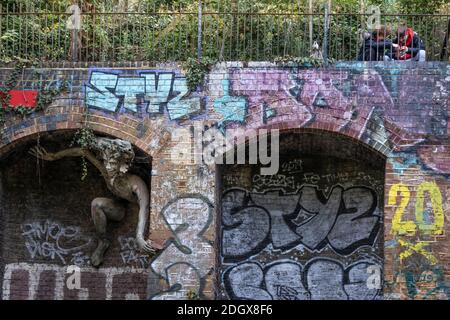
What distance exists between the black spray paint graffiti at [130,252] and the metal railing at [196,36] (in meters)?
2.92

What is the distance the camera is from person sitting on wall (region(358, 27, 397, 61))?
1159cm

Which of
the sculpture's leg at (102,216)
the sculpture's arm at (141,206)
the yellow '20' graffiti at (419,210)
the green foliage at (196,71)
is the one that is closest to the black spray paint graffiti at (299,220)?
the yellow '20' graffiti at (419,210)

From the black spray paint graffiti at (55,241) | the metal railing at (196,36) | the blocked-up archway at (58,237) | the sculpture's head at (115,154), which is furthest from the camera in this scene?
the black spray paint graffiti at (55,241)

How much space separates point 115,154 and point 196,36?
7.46 ft

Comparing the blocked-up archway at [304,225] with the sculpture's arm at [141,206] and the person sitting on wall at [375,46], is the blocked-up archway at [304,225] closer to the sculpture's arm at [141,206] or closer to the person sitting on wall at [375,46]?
the sculpture's arm at [141,206]

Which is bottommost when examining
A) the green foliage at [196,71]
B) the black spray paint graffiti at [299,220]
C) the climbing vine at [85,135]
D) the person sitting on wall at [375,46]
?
the black spray paint graffiti at [299,220]

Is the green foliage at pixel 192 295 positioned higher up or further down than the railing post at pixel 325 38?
further down

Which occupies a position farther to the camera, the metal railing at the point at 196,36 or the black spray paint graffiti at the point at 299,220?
the black spray paint graffiti at the point at 299,220

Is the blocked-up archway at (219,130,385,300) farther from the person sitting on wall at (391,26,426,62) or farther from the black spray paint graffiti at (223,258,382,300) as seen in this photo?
the person sitting on wall at (391,26,426,62)

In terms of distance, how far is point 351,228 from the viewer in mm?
12344

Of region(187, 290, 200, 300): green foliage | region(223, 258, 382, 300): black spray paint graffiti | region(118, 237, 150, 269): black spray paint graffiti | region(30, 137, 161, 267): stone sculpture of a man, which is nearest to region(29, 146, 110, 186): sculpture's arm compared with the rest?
region(30, 137, 161, 267): stone sculpture of a man

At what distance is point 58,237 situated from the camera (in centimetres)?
1284

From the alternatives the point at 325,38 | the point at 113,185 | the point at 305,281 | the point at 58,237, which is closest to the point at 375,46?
the point at 325,38

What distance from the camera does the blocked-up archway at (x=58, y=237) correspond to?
41.4ft
